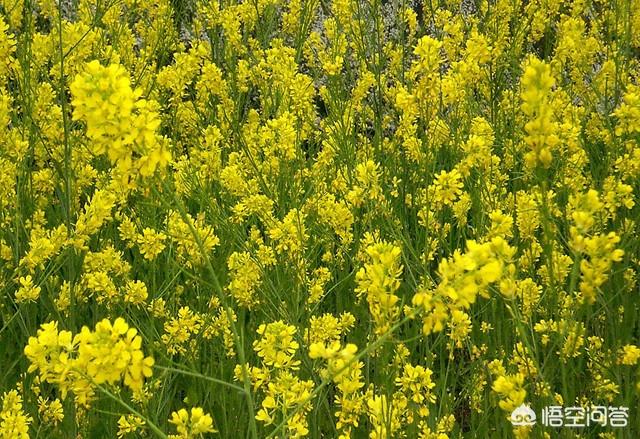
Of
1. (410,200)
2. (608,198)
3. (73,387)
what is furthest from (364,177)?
(73,387)

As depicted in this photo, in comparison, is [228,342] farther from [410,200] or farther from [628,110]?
[628,110]

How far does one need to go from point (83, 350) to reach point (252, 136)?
2620mm

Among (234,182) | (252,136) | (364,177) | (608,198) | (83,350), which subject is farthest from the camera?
(252,136)

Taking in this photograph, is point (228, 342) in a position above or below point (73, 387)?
below

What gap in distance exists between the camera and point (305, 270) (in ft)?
9.21

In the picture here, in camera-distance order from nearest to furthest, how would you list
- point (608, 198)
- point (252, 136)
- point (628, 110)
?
point (608, 198) → point (628, 110) → point (252, 136)

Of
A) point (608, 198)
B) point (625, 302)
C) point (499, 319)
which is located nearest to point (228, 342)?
point (499, 319)

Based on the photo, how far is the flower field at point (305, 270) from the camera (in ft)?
5.37

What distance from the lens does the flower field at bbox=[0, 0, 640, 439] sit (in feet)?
5.37

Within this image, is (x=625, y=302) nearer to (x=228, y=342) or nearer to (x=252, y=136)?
(x=228, y=342)

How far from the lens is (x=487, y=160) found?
3008 mm

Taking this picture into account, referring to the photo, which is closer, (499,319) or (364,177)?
(364,177)

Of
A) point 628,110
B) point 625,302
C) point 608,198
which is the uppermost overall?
point 628,110

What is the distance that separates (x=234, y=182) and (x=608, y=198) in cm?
146
